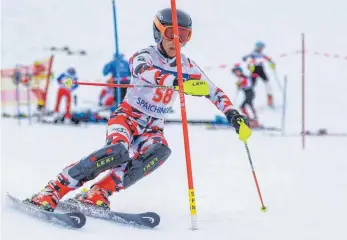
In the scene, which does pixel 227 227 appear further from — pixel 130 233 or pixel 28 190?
pixel 28 190

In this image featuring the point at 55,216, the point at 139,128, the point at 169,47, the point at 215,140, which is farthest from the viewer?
the point at 215,140

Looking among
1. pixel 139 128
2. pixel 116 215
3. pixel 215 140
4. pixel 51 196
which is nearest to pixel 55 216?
pixel 51 196

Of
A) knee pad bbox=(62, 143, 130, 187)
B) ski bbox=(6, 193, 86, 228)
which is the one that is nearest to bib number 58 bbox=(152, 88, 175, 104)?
knee pad bbox=(62, 143, 130, 187)

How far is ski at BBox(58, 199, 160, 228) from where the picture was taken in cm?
459

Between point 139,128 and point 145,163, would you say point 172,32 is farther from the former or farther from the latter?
point 145,163

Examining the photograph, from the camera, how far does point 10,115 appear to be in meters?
14.8

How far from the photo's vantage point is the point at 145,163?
5.04 metres

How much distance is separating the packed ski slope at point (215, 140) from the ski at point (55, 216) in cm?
6

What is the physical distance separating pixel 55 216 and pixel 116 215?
0.50m

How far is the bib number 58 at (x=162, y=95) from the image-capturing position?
16.8 feet

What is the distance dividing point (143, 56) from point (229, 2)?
24.1 m

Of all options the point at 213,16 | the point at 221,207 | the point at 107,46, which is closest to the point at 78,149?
the point at 221,207

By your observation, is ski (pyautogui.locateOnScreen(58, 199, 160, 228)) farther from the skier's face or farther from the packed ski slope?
the skier's face

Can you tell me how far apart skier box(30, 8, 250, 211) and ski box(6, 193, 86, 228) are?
8 centimetres
